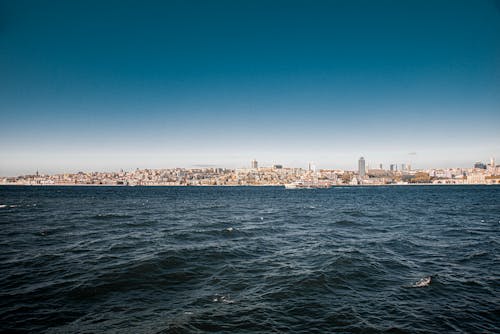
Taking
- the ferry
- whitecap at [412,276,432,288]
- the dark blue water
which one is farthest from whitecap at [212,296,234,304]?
the ferry

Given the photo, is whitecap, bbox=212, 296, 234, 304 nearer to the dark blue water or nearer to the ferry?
the dark blue water

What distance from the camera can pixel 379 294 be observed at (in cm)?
1226

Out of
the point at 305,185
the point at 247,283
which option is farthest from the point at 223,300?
the point at 305,185

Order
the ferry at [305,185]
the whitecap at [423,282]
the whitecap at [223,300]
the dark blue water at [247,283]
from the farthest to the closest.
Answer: the ferry at [305,185] → the whitecap at [423,282] → the whitecap at [223,300] → the dark blue water at [247,283]

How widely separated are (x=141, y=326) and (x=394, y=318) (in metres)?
A: 8.53

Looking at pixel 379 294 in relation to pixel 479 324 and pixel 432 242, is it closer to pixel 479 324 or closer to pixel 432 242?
pixel 479 324

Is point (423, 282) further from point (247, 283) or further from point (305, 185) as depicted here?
point (305, 185)

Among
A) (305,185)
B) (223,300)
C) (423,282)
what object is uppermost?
(305,185)

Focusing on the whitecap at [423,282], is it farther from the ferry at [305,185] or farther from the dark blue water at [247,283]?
the ferry at [305,185]

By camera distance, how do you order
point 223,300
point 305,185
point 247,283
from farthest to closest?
point 305,185 → point 247,283 → point 223,300

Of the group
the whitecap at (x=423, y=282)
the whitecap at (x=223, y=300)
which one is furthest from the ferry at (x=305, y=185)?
the whitecap at (x=223, y=300)

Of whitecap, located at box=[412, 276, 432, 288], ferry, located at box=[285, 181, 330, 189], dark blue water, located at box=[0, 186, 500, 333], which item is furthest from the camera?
ferry, located at box=[285, 181, 330, 189]

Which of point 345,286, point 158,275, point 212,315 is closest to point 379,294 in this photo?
point 345,286

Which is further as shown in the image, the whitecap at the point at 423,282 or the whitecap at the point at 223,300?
the whitecap at the point at 423,282
